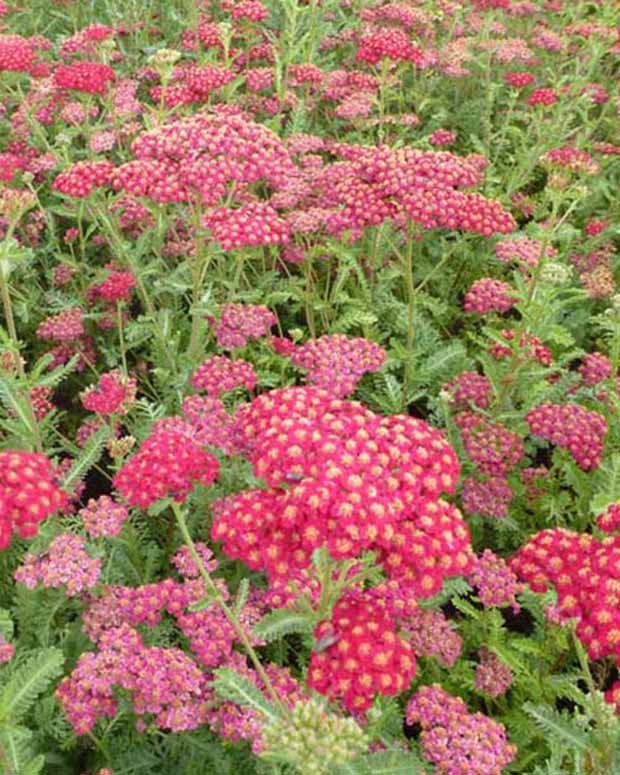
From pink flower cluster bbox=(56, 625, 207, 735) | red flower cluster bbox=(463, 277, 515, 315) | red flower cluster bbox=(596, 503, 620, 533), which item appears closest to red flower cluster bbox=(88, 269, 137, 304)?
red flower cluster bbox=(463, 277, 515, 315)

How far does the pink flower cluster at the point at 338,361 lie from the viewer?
4031mm

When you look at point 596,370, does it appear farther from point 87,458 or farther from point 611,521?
point 87,458

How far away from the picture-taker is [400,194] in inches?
169

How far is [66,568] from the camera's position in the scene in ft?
10.00

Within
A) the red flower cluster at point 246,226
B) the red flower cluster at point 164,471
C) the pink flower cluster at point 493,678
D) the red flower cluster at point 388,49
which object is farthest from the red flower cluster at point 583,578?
the red flower cluster at point 388,49

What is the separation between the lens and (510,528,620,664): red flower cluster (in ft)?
8.65

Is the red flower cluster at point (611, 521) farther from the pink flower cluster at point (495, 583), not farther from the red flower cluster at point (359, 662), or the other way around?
the red flower cluster at point (359, 662)

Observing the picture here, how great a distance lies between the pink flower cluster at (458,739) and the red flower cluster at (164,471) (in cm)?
115

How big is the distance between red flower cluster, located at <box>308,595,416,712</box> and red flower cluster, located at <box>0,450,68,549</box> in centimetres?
100

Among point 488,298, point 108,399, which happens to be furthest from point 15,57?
point 488,298

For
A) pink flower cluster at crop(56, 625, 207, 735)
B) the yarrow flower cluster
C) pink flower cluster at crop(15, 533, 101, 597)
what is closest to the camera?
the yarrow flower cluster

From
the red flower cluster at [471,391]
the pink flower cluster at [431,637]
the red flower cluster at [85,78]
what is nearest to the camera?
the pink flower cluster at [431,637]

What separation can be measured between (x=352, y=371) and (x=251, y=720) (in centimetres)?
185

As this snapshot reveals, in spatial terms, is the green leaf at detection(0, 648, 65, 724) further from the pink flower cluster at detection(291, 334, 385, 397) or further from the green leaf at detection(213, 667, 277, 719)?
the pink flower cluster at detection(291, 334, 385, 397)
